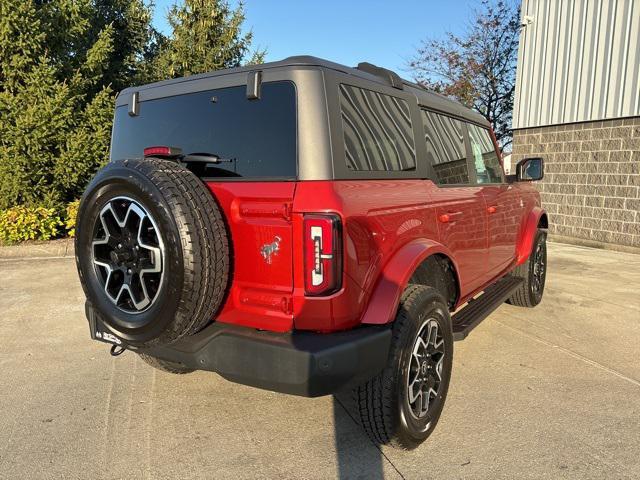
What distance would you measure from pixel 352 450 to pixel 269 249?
1.22 m

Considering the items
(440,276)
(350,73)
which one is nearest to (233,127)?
(350,73)

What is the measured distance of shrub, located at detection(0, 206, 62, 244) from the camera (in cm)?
853

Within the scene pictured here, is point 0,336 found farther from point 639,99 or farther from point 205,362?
point 639,99

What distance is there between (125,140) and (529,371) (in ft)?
10.9

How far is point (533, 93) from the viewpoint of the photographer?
36.1 feet

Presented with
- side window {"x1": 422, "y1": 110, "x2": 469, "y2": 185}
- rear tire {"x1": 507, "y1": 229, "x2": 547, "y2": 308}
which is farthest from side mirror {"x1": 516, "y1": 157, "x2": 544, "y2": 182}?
side window {"x1": 422, "y1": 110, "x2": 469, "y2": 185}

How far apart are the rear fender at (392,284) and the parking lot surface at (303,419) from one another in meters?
0.80

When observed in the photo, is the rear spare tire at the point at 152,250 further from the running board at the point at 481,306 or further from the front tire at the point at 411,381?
the running board at the point at 481,306

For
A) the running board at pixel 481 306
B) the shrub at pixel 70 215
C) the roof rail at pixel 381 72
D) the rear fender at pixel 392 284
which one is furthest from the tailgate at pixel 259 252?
the shrub at pixel 70 215

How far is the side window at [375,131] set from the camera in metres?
2.43

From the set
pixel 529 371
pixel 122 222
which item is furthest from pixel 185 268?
pixel 529 371

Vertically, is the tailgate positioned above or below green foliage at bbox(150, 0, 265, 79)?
below

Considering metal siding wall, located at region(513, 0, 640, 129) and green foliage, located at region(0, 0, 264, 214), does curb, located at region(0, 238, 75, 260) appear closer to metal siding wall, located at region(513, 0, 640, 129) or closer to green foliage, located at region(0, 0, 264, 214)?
green foliage, located at region(0, 0, 264, 214)

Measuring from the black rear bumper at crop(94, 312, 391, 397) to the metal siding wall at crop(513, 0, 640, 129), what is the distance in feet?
29.7
